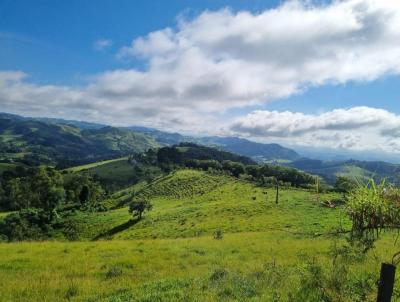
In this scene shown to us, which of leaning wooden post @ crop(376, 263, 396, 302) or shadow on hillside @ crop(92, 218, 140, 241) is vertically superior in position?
leaning wooden post @ crop(376, 263, 396, 302)

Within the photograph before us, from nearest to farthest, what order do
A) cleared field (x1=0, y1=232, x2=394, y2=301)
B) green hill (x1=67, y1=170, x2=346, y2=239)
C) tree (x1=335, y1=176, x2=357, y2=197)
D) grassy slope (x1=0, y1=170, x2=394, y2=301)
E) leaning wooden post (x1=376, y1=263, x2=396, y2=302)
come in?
tree (x1=335, y1=176, x2=357, y2=197), leaning wooden post (x1=376, y1=263, x2=396, y2=302), cleared field (x1=0, y1=232, x2=394, y2=301), grassy slope (x1=0, y1=170, x2=394, y2=301), green hill (x1=67, y1=170, x2=346, y2=239)

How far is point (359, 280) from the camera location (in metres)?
12.0

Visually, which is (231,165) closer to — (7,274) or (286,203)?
(286,203)

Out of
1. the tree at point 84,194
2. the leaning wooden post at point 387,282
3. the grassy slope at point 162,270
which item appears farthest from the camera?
the tree at point 84,194

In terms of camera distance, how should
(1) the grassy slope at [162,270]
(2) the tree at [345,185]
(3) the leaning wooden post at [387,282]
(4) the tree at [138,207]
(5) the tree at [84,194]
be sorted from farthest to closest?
(5) the tree at [84,194] → (4) the tree at [138,207] → (1) the grassy slope at [162,270] → (3) the leaning wooden post at [387,282] → (2) the tree at [345,185]

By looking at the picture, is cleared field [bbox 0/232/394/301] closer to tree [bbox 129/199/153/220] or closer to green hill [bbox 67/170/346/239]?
green hill [bbox 67/170/346/239]

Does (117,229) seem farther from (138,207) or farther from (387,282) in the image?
(387,282)

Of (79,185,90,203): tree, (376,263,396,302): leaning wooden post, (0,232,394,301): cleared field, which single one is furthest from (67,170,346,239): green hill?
(79,185,90,203): tree

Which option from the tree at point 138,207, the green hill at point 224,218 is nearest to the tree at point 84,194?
the green hill at point 224,218

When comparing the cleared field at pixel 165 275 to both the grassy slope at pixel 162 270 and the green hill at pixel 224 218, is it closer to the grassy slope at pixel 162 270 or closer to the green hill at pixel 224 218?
the grassy slope at pixel 162 270

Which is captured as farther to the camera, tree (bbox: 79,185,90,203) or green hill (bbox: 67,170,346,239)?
tree (bbox: 79,185,90,203)

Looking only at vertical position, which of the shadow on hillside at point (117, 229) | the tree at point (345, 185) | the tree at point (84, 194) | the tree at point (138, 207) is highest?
the tree at point (345, 185)

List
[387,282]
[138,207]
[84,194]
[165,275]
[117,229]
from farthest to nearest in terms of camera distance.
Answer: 1. [84,194]
2. [138,207]
3. [117,229]
4. [165,275]
5. [387,282]

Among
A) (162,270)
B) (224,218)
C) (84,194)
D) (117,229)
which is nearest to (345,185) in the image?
(162,270)
